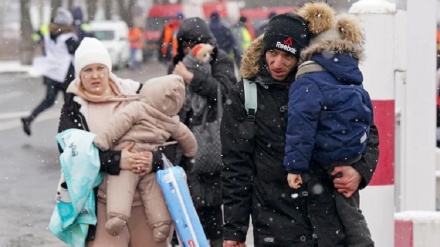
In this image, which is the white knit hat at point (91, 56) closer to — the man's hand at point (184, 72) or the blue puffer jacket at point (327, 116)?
the blue puffer jacket at point (327, 116)

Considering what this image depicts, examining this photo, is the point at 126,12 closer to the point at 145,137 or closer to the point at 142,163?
the point at 145,137

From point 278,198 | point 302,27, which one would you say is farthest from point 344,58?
point 278,198

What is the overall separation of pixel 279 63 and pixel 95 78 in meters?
1.41

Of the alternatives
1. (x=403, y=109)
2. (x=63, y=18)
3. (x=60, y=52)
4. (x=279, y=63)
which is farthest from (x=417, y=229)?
(x=60, y=52)

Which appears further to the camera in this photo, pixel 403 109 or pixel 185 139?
pixel 403 109

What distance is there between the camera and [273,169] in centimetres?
534

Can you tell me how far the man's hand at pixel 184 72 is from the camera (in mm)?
8177

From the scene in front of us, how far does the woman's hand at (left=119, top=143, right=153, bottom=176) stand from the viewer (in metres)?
6.20

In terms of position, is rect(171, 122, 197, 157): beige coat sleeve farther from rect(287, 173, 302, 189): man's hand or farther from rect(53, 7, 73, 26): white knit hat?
rect(53, 7, 73, 26): white knit hat

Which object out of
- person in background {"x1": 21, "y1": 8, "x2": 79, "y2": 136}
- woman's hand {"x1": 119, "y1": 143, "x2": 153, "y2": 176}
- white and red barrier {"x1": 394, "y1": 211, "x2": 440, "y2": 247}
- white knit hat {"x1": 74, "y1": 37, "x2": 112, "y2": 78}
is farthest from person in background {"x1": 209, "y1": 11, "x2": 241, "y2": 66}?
woman's hand {"x1": 119, "y1": 143, "x2": 153, "y2": 176}

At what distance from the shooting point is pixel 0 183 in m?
13.2

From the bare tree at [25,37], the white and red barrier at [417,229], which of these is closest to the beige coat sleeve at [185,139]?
the white and red barrier at [417,229]

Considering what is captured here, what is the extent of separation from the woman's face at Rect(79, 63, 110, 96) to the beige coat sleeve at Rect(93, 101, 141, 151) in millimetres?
186

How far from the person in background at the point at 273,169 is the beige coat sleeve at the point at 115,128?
90cm
